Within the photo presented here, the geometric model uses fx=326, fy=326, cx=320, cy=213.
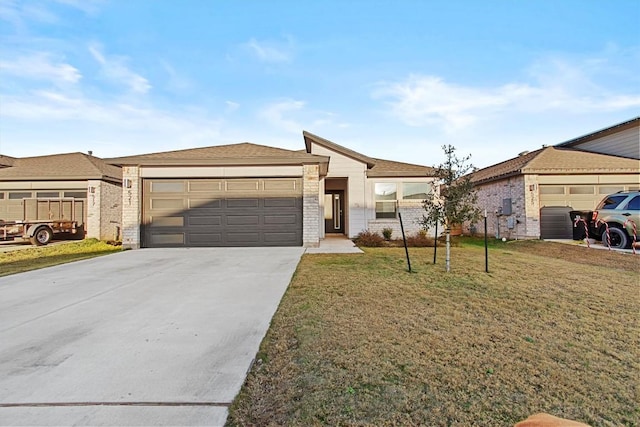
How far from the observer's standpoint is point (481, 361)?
2803mm

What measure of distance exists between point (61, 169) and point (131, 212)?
775cm

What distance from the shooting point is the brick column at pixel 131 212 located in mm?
11148

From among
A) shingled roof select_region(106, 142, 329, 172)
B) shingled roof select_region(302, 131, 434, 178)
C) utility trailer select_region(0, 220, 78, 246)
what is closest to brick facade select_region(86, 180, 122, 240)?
utility trailer select_region(0, 220, 78, 246)

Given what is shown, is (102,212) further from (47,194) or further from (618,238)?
(618,238)

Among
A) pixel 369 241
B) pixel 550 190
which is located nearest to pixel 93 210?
pixel 369 241

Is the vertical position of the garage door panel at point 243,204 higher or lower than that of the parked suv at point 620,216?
higher

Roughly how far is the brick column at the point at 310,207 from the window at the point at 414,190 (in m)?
5.33

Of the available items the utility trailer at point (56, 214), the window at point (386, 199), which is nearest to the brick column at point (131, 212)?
the utility trailer at point (56, 214)

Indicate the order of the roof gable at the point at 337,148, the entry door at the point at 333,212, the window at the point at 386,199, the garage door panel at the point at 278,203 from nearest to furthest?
1. the garage door panel at the point at 278,203
2. the roof gable at the point at 337,148
3. the window at the point at 386,199
4. the entry door at the point at 333,212

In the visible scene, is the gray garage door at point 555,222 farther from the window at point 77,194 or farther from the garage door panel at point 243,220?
the window at point 77,194

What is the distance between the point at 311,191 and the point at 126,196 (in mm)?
6338

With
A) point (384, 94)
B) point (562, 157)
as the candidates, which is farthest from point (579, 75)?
point (384, 94)

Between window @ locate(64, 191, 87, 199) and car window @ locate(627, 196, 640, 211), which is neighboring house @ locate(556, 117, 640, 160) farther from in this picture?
window @ locate(64, 191, 87, 199)

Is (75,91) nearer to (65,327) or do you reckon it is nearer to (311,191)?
(311,191)
